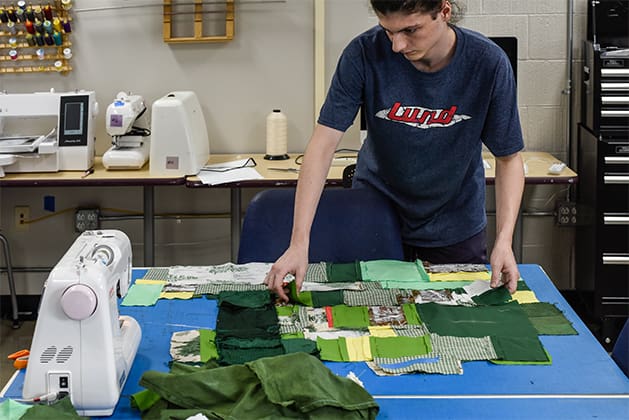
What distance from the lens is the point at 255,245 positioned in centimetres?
254

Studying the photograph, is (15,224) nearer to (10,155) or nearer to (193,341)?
(10,155)

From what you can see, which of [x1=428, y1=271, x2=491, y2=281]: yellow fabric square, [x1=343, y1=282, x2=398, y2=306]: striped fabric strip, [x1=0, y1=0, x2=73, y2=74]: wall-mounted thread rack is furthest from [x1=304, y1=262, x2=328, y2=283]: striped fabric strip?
[x1=0, y1=0, x2=73, y2=74]: wall-mounted thread rack

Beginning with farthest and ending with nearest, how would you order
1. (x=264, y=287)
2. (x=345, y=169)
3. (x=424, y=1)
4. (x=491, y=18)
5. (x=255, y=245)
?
(x=491, y=18), (x=345, y=169), (x=255, y=245), (x=264, y=287), (x=424, y=1)

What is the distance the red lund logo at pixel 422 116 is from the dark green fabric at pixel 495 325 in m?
0.52

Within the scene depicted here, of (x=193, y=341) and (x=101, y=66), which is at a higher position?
(x=101, y=66)

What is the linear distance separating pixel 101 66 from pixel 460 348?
115 inches

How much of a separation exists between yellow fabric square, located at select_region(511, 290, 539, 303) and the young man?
41 millimetres

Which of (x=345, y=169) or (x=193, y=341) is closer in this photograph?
(x=193, y=341)

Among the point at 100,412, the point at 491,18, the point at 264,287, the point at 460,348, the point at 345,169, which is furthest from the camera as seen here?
the point at 491,18

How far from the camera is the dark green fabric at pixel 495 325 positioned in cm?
178

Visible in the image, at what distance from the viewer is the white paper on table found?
3.71 meters

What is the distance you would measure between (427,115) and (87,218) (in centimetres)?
251

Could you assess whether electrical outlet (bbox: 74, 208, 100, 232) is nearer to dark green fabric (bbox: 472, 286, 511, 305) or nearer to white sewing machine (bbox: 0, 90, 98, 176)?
white sewing machine (bbox: 0, 90, 98, 176)

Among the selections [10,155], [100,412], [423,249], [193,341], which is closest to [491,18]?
[423,249]
